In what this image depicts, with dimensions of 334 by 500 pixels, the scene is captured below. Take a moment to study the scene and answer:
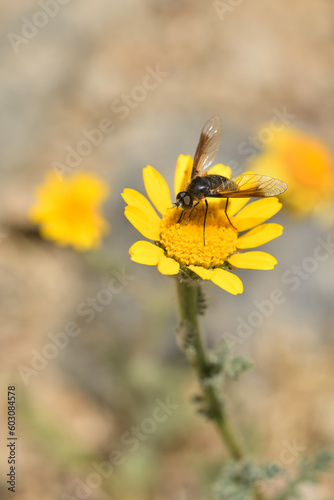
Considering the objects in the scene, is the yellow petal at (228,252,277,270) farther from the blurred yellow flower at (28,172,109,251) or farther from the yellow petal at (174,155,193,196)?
the blurred yellow flower at (28,172,109,251)

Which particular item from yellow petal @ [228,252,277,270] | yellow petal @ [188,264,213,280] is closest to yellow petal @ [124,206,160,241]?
yellow petal @ [188,264,213,280]

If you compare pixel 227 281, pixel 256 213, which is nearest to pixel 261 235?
pixel 256 213

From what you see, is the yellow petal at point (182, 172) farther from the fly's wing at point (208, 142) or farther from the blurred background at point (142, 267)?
the blurred background at point (142, 267)

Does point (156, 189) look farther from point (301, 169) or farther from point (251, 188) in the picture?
point (301, 169)

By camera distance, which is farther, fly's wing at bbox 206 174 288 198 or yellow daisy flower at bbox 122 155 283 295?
fly's wing at bbox 206 174 288 198

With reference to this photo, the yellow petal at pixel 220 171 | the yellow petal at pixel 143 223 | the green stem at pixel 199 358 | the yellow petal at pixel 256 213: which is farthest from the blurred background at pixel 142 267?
the yellow petal at pixel 220 171
